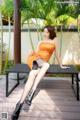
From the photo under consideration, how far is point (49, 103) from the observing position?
561 centimetres

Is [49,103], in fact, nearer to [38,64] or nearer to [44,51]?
[38,64]

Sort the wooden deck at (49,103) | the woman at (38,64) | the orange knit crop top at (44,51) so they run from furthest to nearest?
the orange knit crop top at (44,51) → the woman at (38,64) → the wooden deck at (49,103)

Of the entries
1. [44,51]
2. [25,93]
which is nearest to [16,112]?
[25,93]

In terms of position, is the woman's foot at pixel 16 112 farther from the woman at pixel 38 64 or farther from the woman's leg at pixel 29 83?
the woman's leg at pixel 29 83

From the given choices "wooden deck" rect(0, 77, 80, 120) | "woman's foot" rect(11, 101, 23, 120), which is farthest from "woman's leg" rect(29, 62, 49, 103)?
"woman's foot" rect(11, 101, 23, 120)

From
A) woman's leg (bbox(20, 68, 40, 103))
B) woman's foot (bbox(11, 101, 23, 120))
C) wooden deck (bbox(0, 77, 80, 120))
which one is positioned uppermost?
woman's leg (bbox(20, 68, 40, 103))

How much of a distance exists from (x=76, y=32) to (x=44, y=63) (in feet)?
11.9

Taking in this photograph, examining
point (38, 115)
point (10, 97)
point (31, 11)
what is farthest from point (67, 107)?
point (31, 11)

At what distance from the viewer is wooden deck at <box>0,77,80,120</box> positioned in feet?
16.0

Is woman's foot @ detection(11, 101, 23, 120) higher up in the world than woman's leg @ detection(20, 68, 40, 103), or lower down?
lower down

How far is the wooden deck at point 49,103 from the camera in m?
4.88

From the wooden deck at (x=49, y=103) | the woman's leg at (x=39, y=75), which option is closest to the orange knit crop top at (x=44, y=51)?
the woman's leg at (x=39, y=75)

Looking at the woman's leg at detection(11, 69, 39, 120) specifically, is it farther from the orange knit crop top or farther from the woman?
the orange knit crop top

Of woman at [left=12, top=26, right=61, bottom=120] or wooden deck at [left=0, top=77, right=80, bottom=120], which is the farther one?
woman at [left=12, top=26, right=61, bottom=120]
